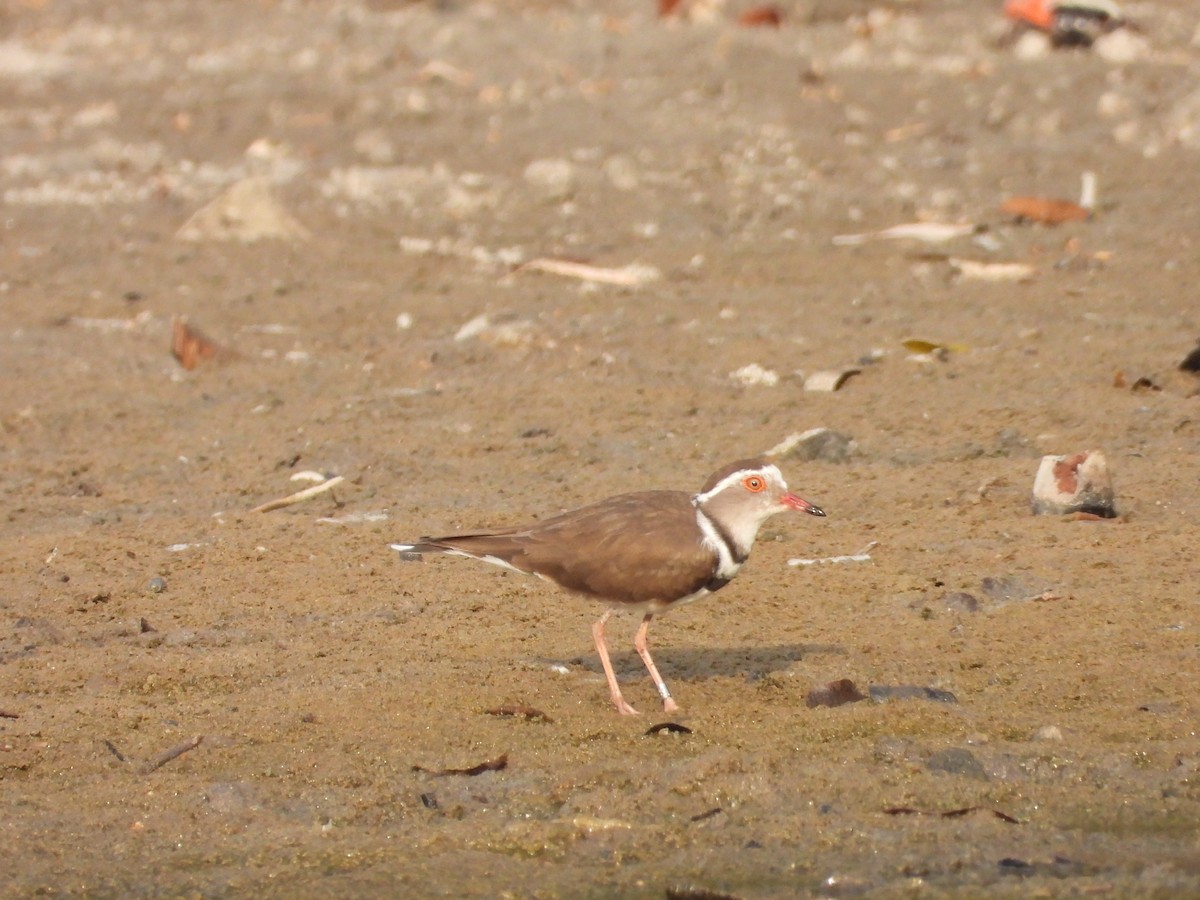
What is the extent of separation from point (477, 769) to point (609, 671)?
87 cm

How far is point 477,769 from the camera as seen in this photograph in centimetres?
531

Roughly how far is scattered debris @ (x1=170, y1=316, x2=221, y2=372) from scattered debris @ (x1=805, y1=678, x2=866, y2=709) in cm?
545

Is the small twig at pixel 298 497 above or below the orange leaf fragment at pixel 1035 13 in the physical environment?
below

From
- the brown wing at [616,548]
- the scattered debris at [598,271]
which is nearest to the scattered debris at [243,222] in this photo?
the scattered debris at [598,271]

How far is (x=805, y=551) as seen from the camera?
7242 millimetres

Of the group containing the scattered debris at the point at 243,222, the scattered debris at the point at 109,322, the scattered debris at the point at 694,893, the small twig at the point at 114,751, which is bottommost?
the scattered debris at the point at 109,322

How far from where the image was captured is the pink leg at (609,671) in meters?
5.91

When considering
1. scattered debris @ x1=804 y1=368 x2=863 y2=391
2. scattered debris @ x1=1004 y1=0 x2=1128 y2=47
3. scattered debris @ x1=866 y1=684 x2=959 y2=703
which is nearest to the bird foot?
scattered debris @ x1=866 y1=684 x2=959 y2=703

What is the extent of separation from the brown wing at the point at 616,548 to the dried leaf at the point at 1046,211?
6.48m

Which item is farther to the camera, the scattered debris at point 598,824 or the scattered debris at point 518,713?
the scattered debris at point 518,713

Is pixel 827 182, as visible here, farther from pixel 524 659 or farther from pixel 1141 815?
pixel 1141 815

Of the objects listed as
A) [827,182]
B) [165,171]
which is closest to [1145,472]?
[827,182]

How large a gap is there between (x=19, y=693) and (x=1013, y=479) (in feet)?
14.1

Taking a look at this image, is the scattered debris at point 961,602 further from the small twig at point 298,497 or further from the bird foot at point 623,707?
the small twig at point 298,497
